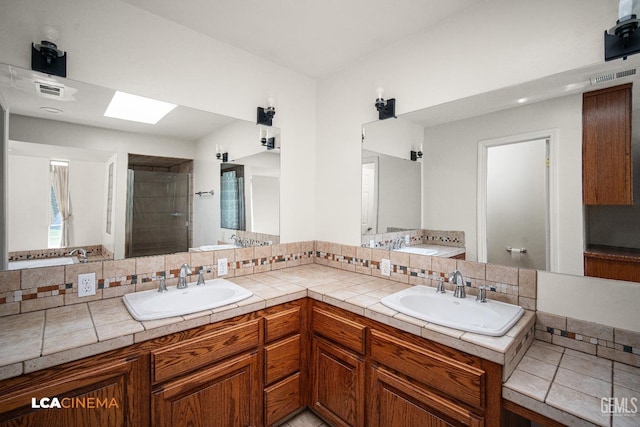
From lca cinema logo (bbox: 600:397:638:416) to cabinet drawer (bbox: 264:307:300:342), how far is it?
141 cm

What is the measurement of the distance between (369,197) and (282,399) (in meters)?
1.54

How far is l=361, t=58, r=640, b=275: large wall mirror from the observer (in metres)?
1.38

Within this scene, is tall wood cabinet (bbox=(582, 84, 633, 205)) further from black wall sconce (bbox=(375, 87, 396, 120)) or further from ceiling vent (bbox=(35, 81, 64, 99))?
ceiling vent (bbox=(35, 81, 64, 99))

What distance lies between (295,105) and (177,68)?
100 cm

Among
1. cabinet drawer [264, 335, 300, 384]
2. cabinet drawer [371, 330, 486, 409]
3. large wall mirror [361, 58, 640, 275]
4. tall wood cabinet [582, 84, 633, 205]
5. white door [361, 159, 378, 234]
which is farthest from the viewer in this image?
white door [361, 159, 378, 234]

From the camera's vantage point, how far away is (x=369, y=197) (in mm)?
2328

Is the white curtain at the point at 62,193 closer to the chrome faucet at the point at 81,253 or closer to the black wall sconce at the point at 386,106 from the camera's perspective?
the chrome faucet at the point at 81,253

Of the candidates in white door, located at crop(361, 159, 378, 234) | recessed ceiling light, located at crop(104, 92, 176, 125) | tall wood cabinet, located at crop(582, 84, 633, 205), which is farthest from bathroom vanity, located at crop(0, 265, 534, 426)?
recessed ceiling light, located at crop(104, 92, 176, 125)

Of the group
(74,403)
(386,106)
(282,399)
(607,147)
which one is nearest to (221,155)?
(386,106)

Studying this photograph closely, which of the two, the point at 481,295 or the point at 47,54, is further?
the point at 481,295

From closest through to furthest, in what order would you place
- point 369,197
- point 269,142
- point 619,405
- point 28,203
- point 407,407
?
point 619,405, point 407,407, point 28,203, point 369,197, point 269,142

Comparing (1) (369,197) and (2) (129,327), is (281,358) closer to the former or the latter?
(2) (129,327)

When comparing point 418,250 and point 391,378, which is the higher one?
point 418,250

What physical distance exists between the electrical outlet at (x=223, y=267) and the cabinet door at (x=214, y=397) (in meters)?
0.68
